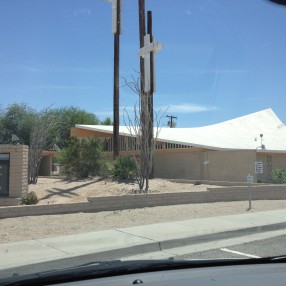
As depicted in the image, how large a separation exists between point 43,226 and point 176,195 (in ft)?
17.7

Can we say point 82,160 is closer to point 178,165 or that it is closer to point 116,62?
point 116,62

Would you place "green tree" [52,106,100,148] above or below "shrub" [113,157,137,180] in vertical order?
above

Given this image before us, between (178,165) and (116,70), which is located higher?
(116,70)

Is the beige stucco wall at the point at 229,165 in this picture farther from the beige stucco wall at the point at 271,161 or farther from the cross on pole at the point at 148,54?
the cross on pole at the point at 148,54

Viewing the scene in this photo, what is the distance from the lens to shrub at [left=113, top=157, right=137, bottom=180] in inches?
778

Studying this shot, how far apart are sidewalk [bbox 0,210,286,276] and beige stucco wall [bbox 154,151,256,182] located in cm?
1376

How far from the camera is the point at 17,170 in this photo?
1397 cm

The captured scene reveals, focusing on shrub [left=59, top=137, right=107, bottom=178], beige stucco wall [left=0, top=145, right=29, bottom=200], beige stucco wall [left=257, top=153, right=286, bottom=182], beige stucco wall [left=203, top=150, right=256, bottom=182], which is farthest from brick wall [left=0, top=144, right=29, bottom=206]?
beige stucco wall [left=257, top=153, right=286, bottom=182]

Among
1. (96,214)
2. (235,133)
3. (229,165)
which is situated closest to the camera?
(96,214)

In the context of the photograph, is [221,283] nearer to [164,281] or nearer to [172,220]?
[164,281]

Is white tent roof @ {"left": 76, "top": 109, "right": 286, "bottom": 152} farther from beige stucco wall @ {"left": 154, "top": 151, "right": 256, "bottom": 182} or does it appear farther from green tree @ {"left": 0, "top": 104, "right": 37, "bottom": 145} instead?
green tree @ {"left": 0, "top": 104, "right": 37, "bottom": 145}

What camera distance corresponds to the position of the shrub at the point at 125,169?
19.8 metres

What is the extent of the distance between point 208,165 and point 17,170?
1575 cm

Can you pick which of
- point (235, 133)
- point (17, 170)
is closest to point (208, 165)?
point (235, 133)
